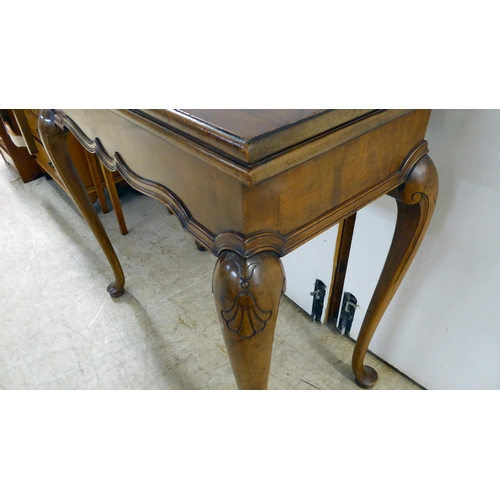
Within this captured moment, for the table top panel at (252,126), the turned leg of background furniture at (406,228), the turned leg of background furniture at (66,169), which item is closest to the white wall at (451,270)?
the turned leg of background furniture at (406,228)

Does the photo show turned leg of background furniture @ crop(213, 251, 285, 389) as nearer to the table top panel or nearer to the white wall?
the table top panel

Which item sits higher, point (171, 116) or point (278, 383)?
point (171, 116)

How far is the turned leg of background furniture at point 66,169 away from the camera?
2.54 feet

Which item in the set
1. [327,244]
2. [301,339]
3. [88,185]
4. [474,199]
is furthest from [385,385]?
[88,185]

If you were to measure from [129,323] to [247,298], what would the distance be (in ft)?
2.45

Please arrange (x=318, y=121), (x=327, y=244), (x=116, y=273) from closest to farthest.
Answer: (x=318, y=121) < (x=327, y=244) < (x=116, y=273)

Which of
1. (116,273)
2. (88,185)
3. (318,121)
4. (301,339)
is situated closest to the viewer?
(318,121)

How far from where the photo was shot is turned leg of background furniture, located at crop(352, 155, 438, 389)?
543mm

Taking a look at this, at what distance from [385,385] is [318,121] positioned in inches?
26.9

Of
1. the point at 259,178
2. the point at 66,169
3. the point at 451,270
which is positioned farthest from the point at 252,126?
the point at 66,169

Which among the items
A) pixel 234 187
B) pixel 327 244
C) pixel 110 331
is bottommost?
pixel 110 331

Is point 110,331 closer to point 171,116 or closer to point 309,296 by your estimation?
point 309,296

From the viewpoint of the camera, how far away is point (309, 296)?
3.26 ft

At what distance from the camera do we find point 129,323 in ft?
3.46
